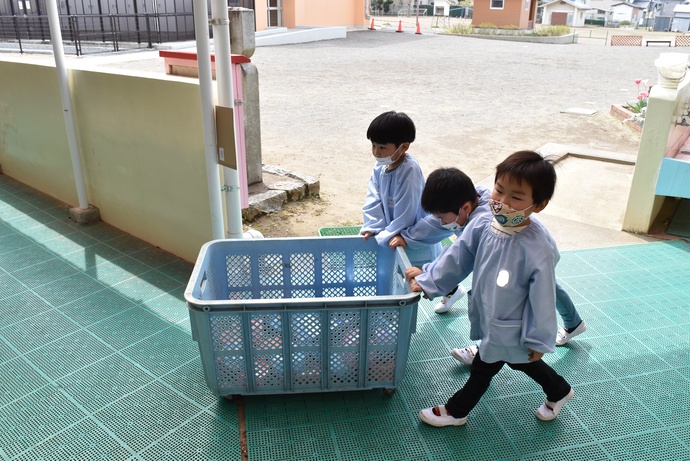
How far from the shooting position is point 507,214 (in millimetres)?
2057

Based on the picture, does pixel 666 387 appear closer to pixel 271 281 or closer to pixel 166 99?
pixel 271 281

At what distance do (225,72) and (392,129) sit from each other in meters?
1.18

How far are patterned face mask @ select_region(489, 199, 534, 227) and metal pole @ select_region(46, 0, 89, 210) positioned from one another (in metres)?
3.73

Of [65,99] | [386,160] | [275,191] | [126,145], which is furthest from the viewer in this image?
[275,191]

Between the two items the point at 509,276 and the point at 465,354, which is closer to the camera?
the point at 509,276

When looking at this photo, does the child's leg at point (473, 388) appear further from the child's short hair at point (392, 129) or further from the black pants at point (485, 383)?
the child's short hair at point (392, 129)

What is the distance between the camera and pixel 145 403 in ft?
8.56

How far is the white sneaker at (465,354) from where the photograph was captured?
2.88m

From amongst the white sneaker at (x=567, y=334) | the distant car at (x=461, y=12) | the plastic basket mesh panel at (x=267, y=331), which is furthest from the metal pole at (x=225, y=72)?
the distant car at (x=461, y=12)

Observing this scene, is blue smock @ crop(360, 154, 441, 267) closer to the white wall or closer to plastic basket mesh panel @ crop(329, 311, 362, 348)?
plastic basket mesh panel @ crop(329, 311, 362, 348)

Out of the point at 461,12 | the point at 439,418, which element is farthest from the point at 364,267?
the point at 461,12

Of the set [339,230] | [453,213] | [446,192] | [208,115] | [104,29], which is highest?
[104,29]

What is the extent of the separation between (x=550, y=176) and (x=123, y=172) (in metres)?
3.47

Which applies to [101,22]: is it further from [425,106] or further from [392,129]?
[392,129]
